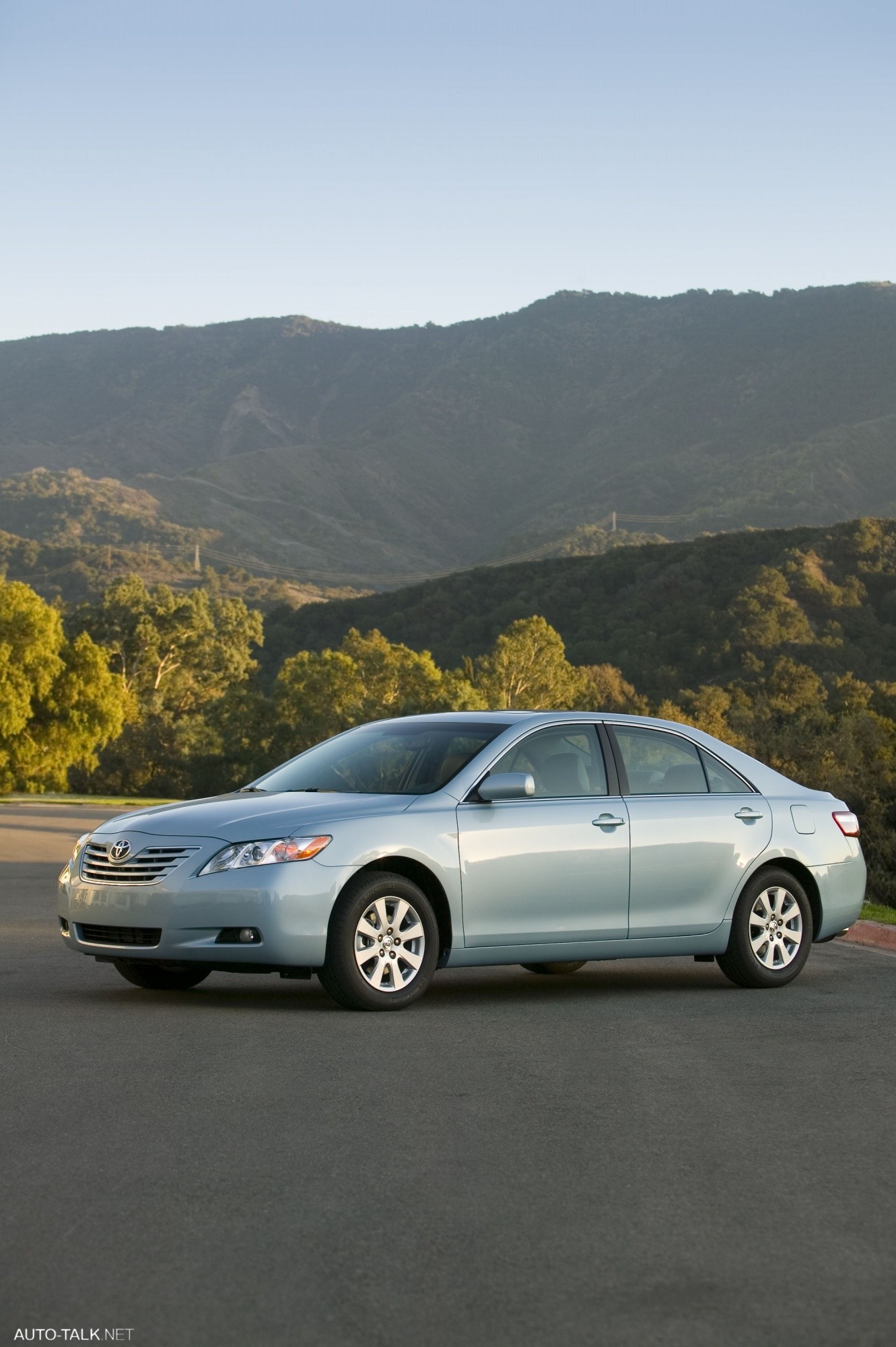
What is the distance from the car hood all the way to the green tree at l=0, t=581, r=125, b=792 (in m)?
41.0

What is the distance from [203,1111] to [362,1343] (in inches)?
102

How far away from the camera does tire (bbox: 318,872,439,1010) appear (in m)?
8.86

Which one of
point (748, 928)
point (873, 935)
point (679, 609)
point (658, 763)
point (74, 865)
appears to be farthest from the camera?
point (679, 609)

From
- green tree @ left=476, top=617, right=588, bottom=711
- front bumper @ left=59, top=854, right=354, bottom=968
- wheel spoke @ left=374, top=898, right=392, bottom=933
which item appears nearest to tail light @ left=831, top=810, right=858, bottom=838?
wheel spoke @ left=374, top=898, right=392, bottom=933

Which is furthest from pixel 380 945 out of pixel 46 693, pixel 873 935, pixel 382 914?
pixel 46 693

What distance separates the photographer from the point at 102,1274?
14.6ft

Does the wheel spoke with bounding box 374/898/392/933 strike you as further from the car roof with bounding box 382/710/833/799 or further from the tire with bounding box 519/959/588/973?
the tire with bounding box 519/959/588/973

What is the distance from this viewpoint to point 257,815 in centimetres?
907

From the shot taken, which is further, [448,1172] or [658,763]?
[658,763]

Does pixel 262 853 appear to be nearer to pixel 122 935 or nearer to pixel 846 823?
pixel 122 935

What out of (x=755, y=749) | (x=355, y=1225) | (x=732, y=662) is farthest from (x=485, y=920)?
(x=732, y=662)

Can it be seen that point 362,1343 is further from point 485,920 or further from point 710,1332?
point 485,920

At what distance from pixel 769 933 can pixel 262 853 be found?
3.53 m

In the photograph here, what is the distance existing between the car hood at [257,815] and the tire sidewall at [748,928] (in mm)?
2409
